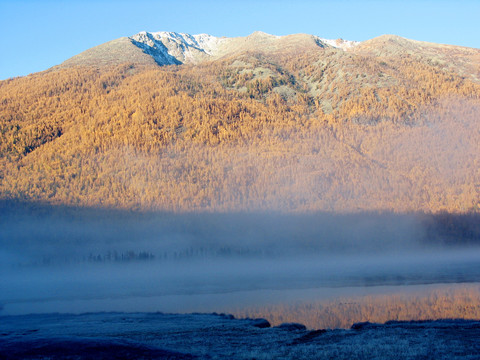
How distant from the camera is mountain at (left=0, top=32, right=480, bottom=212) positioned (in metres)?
150

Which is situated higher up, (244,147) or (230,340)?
(244,147)

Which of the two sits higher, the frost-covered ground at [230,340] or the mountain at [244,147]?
the mountain at [244,147]

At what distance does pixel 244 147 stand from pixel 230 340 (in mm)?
138825

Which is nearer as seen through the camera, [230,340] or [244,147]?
[230,340]

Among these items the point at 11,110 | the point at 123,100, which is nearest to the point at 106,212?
the point at 123,100

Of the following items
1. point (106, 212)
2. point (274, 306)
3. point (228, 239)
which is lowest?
point (274, 306)

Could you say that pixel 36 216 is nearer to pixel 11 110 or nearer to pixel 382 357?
pixel 11 110

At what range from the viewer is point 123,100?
188250 millimetres

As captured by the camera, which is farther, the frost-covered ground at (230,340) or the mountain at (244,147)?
the mountain at (244,147)

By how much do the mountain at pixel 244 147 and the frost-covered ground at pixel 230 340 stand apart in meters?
110

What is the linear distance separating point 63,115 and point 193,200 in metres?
76.1

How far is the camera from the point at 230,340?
99.8ft

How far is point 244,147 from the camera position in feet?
549

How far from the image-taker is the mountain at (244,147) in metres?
150
